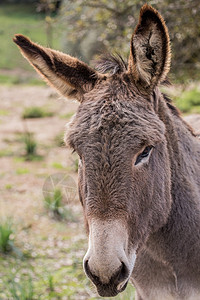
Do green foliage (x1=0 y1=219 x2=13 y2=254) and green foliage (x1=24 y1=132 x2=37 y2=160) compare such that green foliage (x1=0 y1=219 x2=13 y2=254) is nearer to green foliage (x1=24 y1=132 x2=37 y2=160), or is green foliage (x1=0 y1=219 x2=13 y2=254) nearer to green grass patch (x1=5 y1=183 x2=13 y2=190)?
green grass patch (x1=5 y1=183 x2=13 y2=190)

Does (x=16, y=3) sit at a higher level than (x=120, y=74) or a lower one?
lower

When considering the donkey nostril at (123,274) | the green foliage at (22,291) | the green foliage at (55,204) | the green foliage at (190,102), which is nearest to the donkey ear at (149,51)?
the donkey nostril at (123,274)

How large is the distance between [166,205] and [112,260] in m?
0.69

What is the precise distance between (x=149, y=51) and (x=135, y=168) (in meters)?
0.68

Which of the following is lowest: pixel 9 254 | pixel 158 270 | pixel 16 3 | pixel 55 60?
pixel 16 3

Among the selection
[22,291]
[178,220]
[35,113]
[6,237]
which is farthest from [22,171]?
[178,220]

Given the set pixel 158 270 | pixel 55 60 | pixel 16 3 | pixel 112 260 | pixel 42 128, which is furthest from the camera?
pixel 16 3

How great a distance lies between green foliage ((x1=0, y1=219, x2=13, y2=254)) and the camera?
4.94 meters

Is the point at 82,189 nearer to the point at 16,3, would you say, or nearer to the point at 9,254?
the point at 9,254

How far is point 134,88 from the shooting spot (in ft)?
7.98

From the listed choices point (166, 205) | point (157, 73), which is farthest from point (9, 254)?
point (157, 73)

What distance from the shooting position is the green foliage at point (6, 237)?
16.2 ft

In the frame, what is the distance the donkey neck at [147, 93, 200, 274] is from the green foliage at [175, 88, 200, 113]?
6.91 m

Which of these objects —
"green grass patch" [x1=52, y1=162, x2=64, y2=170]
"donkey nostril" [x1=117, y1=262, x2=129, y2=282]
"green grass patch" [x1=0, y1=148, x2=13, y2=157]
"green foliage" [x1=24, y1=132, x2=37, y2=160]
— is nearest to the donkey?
"donkey nostril" [x1=117, y1=262, x2=129, y2=282]
